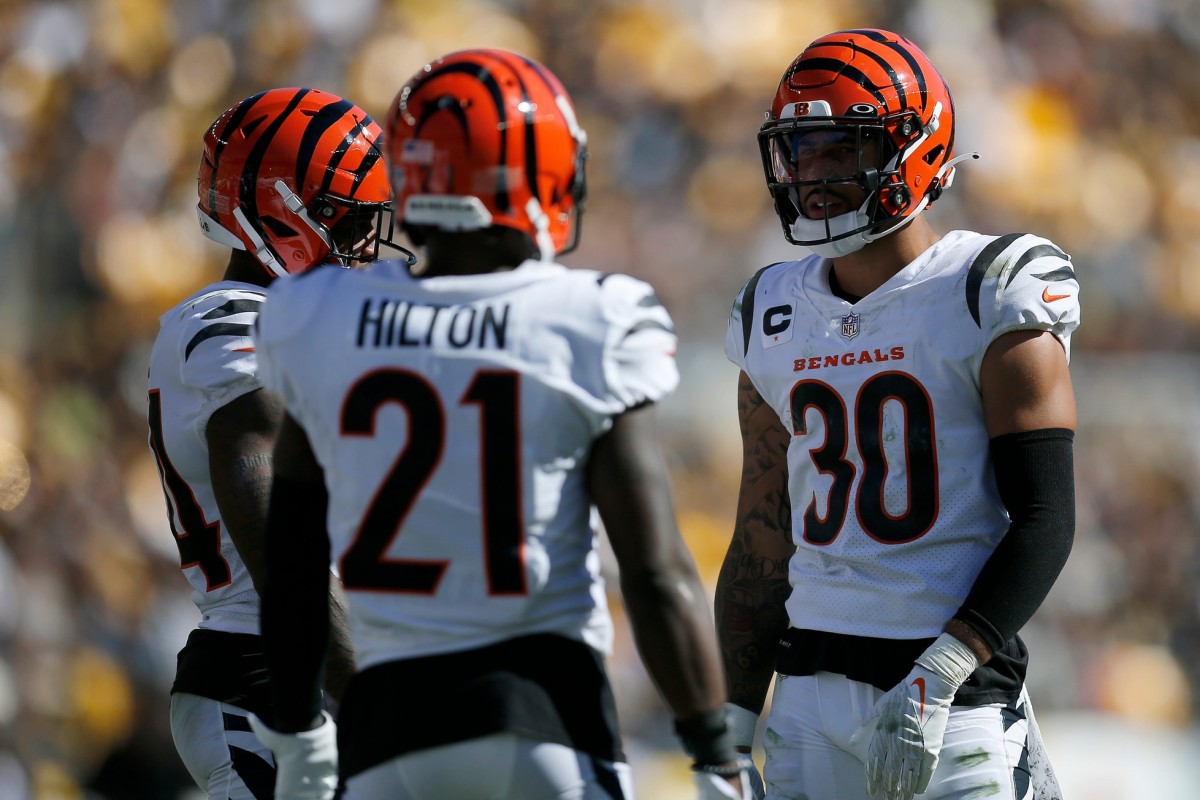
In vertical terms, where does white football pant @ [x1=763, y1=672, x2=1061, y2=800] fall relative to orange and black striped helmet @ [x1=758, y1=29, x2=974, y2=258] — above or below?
below

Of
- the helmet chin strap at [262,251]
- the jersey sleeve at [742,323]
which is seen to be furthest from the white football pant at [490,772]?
the helmet chin strap at [262,251]

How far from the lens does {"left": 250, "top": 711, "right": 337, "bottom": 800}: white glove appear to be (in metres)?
2.06

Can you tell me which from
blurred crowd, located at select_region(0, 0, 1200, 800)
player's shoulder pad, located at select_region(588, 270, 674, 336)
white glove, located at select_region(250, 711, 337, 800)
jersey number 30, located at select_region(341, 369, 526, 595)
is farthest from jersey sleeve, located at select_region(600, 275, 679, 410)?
blurred crowd, located at select_region(0, 0, 1200, 800)

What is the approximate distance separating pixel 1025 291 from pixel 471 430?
1125 millimetres

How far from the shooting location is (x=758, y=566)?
9.14 feet

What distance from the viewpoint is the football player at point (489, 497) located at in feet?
5.81

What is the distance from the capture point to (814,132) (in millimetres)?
2686

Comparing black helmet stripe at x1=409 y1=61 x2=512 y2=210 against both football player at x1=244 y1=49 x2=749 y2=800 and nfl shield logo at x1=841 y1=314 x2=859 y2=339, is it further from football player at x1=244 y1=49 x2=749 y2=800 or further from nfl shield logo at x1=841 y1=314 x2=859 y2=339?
nfl shield logo at x1=841 y1=314 x2=859 y2=339

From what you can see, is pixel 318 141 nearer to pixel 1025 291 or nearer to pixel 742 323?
pixel 742 323

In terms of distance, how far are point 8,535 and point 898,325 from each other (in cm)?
458

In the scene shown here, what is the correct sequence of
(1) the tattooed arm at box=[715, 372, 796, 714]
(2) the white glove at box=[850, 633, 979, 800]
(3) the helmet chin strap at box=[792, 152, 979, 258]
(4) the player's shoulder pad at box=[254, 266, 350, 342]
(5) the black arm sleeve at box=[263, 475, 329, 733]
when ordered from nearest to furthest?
(4) the player's shoulder pad at box=[254, 266, 350, 342], (5) the black arm sleeve at box=[263, 475, 329, 733], (2) the white glove at box=[850, 633, 979, 800], (3) the helmet chin strap at box=[792, 152, 979, 258], (1) the tattooed arm at box=[715, 372, 796, 714]

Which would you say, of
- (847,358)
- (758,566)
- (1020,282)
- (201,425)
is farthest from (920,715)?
(201,425)

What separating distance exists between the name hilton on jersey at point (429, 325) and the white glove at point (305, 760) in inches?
25.4

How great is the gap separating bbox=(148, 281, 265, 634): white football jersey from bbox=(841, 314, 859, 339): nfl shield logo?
1113 mm
